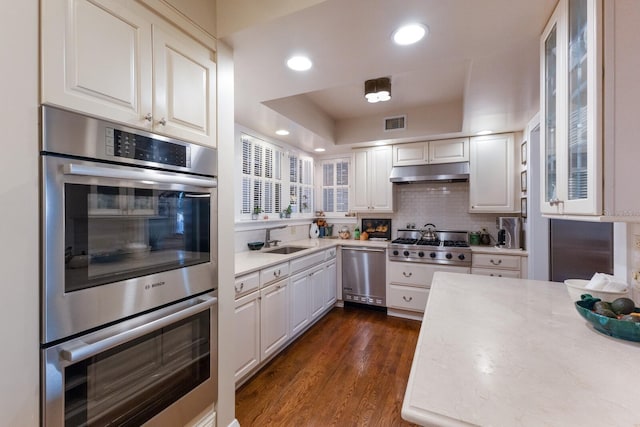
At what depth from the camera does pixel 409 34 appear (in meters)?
1.42

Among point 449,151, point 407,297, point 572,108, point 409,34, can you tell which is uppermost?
point 409,34

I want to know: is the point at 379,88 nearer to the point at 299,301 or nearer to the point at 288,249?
the point at 288,249

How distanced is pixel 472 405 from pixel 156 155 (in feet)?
4.60

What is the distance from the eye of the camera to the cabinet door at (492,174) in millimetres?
3283

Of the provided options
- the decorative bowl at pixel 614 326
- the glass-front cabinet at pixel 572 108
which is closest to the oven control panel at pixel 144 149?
the glass-front cabinet at pixel 572 108

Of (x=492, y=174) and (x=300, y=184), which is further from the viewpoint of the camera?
(x=300, y=184)

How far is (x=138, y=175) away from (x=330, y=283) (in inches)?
114

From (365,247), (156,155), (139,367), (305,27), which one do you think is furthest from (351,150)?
(139,367)

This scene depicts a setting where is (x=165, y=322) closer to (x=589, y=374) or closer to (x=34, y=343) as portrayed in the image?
(x=34, y=343)

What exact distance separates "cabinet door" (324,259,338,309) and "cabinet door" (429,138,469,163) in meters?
1.90

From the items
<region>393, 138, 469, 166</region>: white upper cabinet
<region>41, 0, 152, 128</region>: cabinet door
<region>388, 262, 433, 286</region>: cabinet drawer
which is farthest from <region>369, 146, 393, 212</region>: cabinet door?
<region>41, 0, 152, 128</region>: cabinet door

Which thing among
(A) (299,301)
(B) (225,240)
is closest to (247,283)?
(B) (225,240)

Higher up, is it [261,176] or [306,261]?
[261,176]

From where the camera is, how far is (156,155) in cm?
120
